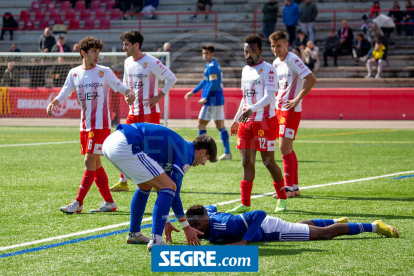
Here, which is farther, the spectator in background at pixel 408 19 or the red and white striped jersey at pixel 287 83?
the spectator in background at pixel 408 19

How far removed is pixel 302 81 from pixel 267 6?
57.4 ft

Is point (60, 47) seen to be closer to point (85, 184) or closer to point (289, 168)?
point (289, 168)

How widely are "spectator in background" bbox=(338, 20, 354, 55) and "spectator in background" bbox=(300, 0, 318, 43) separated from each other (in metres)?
1.27

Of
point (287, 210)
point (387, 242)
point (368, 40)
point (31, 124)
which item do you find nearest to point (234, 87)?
point (368, 40)

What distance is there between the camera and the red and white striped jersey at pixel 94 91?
6.57 meters

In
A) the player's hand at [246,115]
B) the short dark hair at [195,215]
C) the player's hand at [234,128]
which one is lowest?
the short dark hair at [195,215]

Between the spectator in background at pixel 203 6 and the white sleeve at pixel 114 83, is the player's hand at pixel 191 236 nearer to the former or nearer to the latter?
the white sleeve at pixel 114 83

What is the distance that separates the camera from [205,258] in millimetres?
4391

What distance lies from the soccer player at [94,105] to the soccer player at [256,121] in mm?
1440

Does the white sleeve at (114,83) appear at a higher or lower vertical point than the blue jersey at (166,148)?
higher

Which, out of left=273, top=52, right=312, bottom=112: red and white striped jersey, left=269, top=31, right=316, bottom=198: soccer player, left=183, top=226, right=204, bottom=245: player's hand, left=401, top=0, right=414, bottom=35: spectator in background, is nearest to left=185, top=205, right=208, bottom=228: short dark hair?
left=183, top=226, right=204, bottom=245: player's hand

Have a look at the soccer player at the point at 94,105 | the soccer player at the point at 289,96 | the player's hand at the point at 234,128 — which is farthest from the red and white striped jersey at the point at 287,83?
the soccer player at the point at 94,105

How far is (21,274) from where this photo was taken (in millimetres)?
4094

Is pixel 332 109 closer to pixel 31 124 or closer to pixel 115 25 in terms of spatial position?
pixel 31 124
